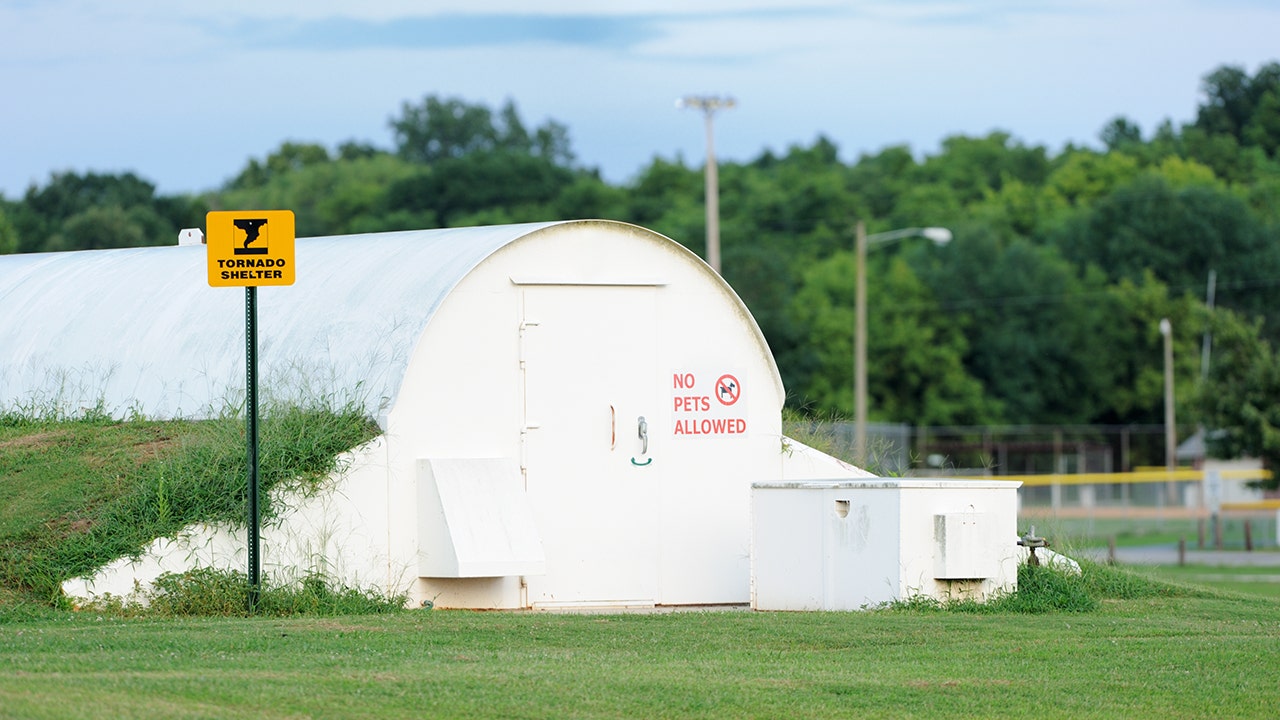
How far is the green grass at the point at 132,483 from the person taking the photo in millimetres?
12750

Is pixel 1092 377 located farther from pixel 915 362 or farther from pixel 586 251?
pixel 586 251

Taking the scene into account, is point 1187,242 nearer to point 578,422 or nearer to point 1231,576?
point 1231,576

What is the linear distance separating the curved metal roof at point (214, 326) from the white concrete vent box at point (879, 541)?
3148 mm

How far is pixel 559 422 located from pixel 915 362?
2450 inches

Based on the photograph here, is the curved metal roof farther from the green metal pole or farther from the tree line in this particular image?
the tree line

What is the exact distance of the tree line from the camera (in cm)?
7581

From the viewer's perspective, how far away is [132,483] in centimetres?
1348

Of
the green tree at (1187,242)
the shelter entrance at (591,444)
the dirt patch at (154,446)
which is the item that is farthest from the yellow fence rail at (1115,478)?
the dirt patch at (154,446)

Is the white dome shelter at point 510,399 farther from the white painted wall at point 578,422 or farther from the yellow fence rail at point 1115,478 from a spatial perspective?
the yellow fence rail at point 1115,478

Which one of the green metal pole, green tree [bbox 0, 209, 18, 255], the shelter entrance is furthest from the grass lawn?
green tree [bbox 0, 209, 18, 255]

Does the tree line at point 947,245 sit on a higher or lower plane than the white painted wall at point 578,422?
higher

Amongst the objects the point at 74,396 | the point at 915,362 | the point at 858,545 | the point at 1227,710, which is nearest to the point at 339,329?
the point at 74,396

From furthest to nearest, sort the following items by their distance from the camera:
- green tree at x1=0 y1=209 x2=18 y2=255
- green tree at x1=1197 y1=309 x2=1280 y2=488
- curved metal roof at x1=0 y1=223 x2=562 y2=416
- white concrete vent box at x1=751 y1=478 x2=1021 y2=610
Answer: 1. green tree at x1=1197 y1=309 x2=1280 y2=488
2. green tree at x1=0 y1=209 x2=18 y2=255
3. curved metal roof at x1=0 y1=223 x2=562 y2=416
4. white concrete vent box at x1=751 y1=478 x2=1021 y2=610

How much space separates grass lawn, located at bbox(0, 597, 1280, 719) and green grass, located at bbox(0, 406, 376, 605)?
0.74m
